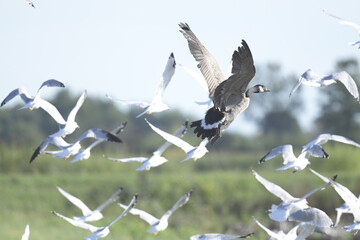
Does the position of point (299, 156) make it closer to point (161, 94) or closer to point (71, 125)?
point (161, 94)

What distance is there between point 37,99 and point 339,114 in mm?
35449

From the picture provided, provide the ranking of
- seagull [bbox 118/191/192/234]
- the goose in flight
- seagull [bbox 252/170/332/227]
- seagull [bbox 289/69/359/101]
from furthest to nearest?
seagull [bbox 118/191/192/234] < the goose in flight < seagull [bbox 289/69/359/101] < seagull [bbox 252/170/332/227]

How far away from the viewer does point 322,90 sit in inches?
1633

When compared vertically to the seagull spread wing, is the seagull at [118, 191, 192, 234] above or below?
below

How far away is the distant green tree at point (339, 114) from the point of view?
38237 millimetres

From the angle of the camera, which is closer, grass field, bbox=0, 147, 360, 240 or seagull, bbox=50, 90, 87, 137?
seagull, bbox=50, 90, 87, 137

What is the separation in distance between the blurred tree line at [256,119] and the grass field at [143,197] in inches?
422

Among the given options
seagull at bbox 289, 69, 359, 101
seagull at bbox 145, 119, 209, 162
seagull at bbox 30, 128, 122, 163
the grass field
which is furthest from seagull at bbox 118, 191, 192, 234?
the grass field

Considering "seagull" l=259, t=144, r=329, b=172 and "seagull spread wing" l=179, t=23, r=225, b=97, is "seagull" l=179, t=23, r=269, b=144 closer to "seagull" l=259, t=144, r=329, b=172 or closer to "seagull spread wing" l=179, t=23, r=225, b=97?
"seagull spread wing" l=179, t=23, r=225, b=97

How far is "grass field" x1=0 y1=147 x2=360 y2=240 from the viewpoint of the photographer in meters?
13.2

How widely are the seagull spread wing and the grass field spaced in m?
6.64

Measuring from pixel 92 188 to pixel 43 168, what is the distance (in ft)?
9.62

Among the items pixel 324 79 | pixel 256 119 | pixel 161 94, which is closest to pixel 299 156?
pixel 324 79

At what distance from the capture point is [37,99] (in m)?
5.00
